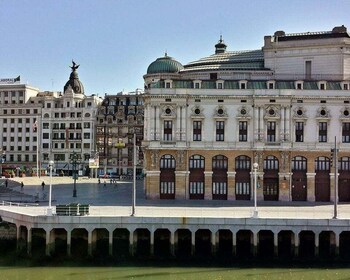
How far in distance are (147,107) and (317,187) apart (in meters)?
26.5

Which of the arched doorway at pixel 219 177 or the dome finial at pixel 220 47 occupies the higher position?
the dome finial at pixel 220 47

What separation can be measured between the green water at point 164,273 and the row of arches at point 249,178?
30.5m

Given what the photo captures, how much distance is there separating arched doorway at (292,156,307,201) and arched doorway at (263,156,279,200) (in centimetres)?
239

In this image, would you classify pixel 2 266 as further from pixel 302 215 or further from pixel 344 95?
pixel 344 95

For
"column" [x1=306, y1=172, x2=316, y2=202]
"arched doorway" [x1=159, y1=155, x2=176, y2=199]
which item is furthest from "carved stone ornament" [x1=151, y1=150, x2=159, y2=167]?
"column" [x1=306, y1=172, x2=316, y2=202]

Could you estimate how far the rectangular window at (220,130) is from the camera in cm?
7900

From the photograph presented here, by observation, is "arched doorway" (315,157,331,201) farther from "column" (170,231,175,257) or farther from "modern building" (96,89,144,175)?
"modern building" (96,89,144,175)

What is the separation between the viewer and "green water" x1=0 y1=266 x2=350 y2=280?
45.0 metres

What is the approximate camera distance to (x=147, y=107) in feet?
261

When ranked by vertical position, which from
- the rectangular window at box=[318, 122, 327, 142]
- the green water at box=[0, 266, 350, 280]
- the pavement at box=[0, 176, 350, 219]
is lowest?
the green water at box=[0, 266, 350, 280]

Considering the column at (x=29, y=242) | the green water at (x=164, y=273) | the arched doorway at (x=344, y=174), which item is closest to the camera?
the green water at (x=164, y=273)

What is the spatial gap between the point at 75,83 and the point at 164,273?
465ft

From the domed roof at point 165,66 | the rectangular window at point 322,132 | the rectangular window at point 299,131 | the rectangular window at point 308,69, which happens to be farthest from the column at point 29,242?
the domed roof at point 165,66

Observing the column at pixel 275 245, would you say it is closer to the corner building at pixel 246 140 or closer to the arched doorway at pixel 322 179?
the corner building at pixel 246 140
